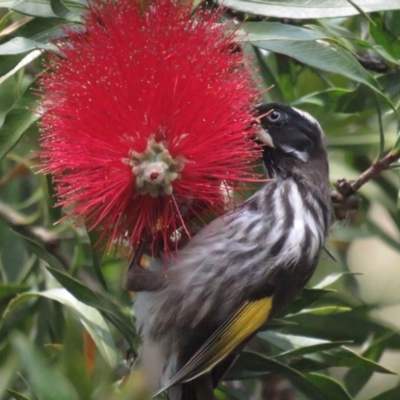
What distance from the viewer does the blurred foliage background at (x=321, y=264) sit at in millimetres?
2184

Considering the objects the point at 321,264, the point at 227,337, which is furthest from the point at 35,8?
the point at 321,264

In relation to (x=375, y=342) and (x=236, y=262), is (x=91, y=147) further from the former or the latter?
(x=375, y=342)

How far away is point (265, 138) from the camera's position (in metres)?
2.61

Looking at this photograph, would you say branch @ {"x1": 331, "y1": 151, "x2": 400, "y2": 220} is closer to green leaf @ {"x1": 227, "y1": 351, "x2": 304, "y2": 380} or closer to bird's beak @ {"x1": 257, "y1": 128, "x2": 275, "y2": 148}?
bird's beak @ {"x1": 257, "y1": 128, "x2": 275, "y2": 148}

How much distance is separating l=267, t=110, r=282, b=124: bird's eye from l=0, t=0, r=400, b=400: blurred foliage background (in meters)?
0.09

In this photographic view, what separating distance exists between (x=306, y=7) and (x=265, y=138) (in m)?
0.46

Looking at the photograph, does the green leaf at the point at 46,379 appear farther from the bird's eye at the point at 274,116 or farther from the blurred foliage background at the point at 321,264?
the bird's eye at the point at 274,116

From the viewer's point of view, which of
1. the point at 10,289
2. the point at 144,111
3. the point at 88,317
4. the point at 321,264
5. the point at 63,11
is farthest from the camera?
the point at 321,264

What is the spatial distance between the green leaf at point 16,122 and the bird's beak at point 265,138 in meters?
0.67

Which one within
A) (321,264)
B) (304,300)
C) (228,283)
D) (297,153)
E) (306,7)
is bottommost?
(321,264)

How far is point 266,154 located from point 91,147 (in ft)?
2.78

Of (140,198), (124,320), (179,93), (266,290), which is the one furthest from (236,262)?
(179,93)

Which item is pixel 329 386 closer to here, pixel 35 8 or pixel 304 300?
pixel 304 300

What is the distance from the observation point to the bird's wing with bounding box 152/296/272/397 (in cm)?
238
